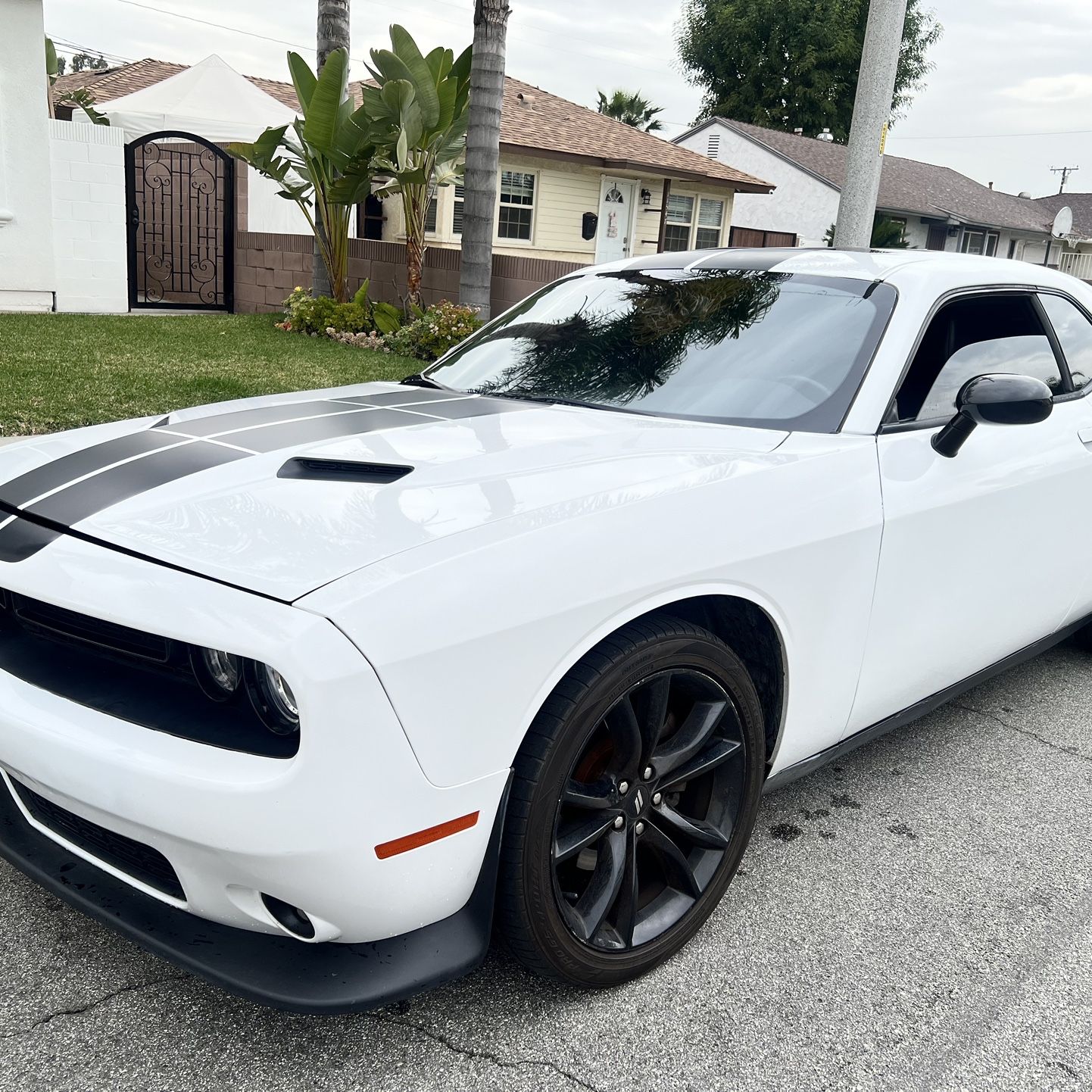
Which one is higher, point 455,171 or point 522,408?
point 455,171

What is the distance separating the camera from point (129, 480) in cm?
234

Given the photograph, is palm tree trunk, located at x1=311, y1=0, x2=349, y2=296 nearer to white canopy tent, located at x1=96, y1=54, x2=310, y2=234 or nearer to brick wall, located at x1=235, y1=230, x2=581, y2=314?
brick wall, located at x1=235, y1=230, x2=581, y2=314

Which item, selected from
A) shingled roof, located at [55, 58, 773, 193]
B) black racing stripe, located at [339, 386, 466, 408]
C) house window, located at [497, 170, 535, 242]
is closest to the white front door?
shingled roof, located at [55, 58, 773, 193]

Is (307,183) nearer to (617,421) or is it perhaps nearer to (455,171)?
(455,171)

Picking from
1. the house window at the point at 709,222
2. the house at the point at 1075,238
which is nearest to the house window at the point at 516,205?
the house window at the point at 709,222

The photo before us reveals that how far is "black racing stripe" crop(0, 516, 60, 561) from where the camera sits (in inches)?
83.2

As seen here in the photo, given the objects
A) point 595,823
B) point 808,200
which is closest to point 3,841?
point 595,823

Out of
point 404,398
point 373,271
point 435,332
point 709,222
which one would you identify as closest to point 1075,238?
point 709,222

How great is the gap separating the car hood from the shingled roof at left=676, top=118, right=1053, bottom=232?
34.1m

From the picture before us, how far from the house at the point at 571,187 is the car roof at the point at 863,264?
16886 mm

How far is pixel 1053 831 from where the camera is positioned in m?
3.19

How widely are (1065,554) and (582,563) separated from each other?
2.19 meters

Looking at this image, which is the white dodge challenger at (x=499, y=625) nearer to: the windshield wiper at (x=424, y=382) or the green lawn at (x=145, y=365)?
the windshield wiper at (x=424, y=382)

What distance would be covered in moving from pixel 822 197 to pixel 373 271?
27201 millimetres
